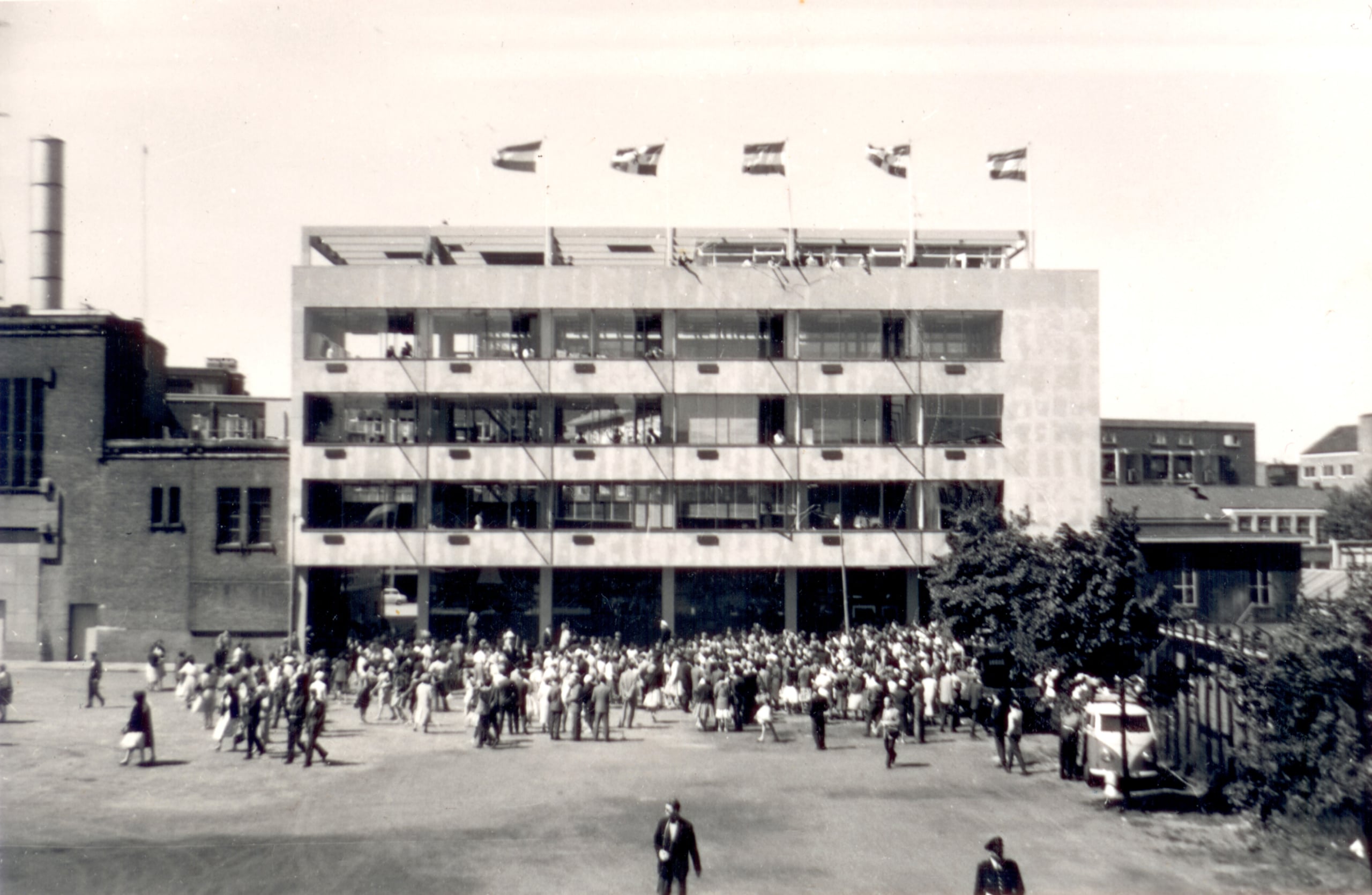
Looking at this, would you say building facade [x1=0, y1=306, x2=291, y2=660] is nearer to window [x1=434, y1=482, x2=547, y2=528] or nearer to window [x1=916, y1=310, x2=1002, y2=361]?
window [x1=434, y1=482, x2=547, y2=528]

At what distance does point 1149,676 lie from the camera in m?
19.3

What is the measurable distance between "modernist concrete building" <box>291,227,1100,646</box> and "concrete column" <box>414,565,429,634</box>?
82 mm

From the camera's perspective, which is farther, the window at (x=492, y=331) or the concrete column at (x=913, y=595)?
the concrete column at (x=913, y=595)

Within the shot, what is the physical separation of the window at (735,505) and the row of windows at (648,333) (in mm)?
5315

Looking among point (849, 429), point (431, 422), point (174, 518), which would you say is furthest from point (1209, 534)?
point (174, 518)

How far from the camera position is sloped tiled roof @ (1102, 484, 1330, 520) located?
48.6 metres

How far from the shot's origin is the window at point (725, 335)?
136 feet

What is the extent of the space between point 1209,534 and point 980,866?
3986 centimetres

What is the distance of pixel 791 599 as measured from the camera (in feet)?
137

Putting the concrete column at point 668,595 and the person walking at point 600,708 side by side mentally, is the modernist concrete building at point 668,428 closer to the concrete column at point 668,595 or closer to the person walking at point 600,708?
the concrete column at point 668,595

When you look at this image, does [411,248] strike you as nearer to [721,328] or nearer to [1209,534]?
[721,328]

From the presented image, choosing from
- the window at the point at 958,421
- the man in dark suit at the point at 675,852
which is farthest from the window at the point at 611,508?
the man in dark suit at the point at 675,852

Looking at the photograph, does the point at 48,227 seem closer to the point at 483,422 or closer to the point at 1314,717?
the point at 483,422

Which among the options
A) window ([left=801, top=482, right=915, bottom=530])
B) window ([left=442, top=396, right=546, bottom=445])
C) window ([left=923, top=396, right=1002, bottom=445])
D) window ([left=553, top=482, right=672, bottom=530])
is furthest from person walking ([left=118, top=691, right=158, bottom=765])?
window ([left=923, top=396, right=1002, bottom=445])
